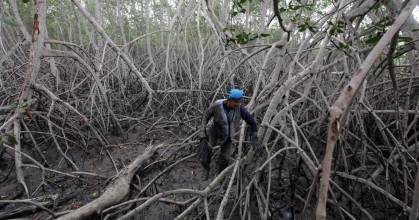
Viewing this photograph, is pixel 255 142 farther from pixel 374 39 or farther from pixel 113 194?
pixel 113 194

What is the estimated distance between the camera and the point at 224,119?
259cm

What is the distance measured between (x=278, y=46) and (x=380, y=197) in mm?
1441

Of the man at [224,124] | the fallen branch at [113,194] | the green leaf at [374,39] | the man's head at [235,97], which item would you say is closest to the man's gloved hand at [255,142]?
the man at [224,124]

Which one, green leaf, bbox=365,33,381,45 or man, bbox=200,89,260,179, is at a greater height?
green leaf, bbox=365,33,381,45

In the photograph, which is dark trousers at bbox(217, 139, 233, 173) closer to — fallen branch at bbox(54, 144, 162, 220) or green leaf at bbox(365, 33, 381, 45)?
fallen branch at bbox(54, 144, 162, 220)

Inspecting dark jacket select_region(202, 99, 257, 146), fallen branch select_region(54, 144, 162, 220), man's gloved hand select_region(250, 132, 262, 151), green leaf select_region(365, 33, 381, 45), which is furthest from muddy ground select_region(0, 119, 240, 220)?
green leaf select_region(365, 33, 381, 45)

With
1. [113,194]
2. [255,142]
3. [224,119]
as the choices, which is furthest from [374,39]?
[113,194]

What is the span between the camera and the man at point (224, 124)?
2470 millimetres

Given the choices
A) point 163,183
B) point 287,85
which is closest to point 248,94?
point 163,183

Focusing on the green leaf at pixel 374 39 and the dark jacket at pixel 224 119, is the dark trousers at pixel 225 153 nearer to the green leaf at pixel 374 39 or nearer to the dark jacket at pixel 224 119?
the dark jacket at pixel 224 119

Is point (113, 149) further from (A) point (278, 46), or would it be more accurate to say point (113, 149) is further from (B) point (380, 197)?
(B) point (380, 197)

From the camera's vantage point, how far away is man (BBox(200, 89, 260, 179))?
2470 millimetres

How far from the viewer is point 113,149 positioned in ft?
12.7

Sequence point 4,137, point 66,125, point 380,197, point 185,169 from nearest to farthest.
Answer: point 4,137 < point 380,197 < point 185,169 < point 66,125
